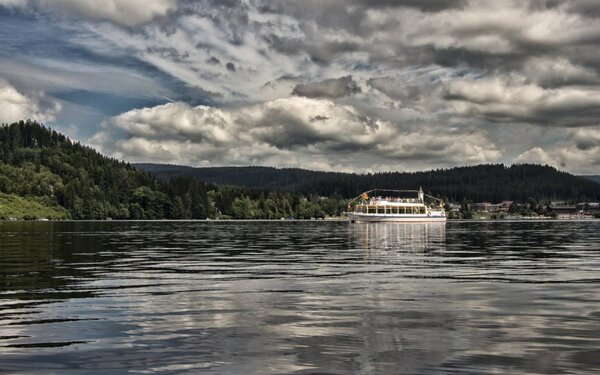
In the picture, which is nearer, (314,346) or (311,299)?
(314,346)

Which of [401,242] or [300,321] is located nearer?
[300,321]

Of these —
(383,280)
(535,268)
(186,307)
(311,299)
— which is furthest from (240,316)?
(535,268)

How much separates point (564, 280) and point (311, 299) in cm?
1687

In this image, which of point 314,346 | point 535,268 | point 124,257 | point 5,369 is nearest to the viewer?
point 5,369

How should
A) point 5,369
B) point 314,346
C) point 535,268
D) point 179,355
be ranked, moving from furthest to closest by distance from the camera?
point 535,268
point 314,346
point 179,355
point 5,369

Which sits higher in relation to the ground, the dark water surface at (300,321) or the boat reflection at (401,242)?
the dark water surface at (300,321)

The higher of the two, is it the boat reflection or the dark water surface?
the dark water surface

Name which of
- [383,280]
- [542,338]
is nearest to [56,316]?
[542,338]

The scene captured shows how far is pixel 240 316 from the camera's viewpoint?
A: 2375 centimetres

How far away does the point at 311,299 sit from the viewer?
28.7 m

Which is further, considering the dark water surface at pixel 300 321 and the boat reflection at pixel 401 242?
the boat reflection at pixel 401 242

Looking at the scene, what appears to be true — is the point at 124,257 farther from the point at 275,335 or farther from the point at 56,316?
the point at 275,335

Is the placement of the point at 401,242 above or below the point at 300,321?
below

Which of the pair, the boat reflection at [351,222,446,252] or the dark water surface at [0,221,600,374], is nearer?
the dark water surface at [0,221,600,374]
